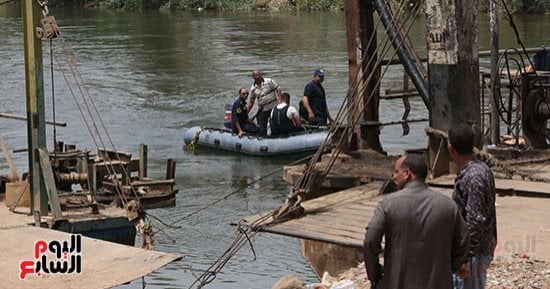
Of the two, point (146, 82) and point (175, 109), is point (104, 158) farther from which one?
point (146, 82)

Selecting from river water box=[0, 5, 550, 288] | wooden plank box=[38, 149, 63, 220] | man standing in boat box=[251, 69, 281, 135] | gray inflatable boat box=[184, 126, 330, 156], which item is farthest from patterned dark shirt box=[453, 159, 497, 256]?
man standing in boat box=[251, 69, 281, 135]

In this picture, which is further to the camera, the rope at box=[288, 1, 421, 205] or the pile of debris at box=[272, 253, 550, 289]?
the rope at box=[288, 1, 421, 205]

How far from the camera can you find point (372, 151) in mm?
14438

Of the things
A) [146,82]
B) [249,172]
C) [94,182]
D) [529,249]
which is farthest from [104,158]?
[146,82]

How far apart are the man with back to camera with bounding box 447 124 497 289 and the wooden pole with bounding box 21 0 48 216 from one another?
6.73 m

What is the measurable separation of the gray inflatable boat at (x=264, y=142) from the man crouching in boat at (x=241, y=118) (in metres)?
0.17

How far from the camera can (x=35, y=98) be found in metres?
13.2

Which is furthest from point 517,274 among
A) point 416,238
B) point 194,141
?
point 194,141

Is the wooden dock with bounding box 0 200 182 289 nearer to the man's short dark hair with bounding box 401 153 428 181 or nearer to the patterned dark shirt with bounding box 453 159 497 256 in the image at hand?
the patterned dark shirt with bounding box 453 159 497 256

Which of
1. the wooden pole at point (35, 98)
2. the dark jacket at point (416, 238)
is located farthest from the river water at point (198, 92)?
the dark jacket at point (416, 238)

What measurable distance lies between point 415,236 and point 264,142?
15407mm

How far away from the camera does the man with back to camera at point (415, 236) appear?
6.64 m

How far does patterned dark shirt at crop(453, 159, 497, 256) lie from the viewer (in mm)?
7176

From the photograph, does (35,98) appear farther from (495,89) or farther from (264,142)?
(264,142)
